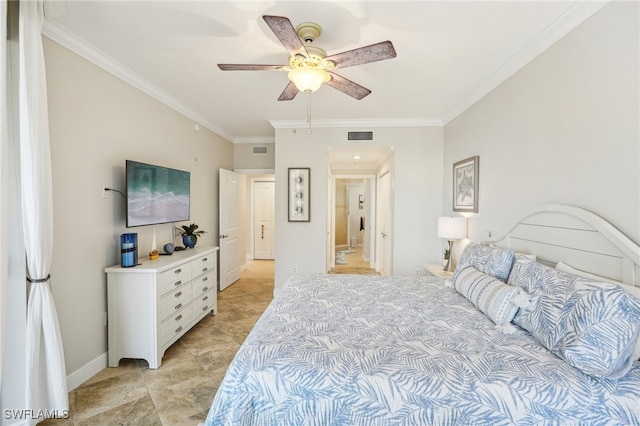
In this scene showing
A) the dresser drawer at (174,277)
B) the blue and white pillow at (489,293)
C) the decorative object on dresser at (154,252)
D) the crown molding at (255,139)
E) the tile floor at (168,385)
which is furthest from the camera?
the crown molding at (255,139)

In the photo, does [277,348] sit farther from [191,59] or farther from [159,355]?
[191,59]

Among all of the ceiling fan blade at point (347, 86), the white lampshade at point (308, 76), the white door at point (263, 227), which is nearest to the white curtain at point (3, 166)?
the white lampshade at point (308, 76)

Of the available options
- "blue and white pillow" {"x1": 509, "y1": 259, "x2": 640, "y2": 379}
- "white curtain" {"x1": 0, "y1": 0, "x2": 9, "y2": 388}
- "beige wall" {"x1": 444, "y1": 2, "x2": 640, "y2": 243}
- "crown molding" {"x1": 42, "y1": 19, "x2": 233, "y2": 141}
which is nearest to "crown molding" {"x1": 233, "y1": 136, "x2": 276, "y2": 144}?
"crown molding" {"x1": 42, "y1": 19, "x2": 233, "y2": 141}

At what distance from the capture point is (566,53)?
75.4 inches

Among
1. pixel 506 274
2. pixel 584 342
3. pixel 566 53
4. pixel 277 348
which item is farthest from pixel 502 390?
pixel 566 53

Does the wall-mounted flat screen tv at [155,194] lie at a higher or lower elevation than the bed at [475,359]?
higher

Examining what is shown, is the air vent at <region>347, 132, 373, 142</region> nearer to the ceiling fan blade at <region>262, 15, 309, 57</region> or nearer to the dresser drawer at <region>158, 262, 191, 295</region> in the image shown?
the ceiling fan blade at <region>262, 15, 309, 57</region>

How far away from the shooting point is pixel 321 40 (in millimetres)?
2170

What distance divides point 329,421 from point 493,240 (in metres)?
2.27

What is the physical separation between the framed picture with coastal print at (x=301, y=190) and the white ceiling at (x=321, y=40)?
3.94 ft

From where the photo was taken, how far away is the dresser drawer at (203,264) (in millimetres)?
3141

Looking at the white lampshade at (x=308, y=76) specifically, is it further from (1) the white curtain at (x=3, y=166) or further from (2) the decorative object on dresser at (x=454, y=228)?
(2) the decorative object on dresser at (x=454, y=228)

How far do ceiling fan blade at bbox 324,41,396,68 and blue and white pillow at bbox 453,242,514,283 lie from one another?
5.11 ft

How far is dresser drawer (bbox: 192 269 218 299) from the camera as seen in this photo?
317cm
